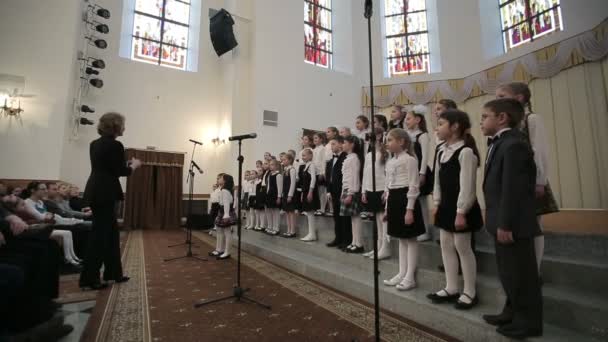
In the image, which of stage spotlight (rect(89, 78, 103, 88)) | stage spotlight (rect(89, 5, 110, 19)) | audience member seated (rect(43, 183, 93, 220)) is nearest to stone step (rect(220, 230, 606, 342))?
audience member seated (rect(43, 183, 93, 220))

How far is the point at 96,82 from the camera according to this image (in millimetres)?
7949

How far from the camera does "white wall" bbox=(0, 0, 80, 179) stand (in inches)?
251

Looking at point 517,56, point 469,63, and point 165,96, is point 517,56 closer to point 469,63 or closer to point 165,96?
point 469,63

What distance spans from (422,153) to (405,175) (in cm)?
58

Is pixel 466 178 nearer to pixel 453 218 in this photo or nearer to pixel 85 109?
pixel 453 218

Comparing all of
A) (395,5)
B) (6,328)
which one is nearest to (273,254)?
(6,328)

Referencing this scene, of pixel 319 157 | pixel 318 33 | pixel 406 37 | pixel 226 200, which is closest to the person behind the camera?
pixel 226 200

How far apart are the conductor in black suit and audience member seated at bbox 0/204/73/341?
54 centimetres

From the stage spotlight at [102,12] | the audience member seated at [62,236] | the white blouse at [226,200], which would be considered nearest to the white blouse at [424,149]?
the white blouse at [226,200]

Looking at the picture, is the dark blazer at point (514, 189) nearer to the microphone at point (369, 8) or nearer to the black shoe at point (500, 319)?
the black shoe at point (500, 319)

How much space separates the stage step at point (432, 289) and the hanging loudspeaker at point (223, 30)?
7006 mm

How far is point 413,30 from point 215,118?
7327 millimetres

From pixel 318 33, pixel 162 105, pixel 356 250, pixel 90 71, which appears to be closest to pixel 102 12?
pixel 90 71

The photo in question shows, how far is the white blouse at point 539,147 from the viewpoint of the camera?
1991 mm
